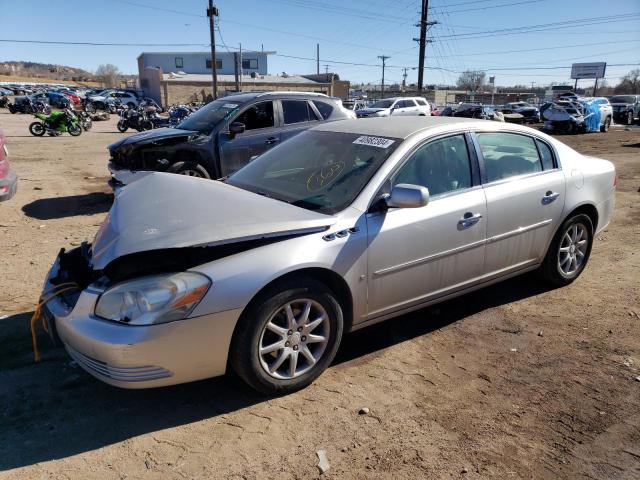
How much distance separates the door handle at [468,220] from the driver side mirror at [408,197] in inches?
24.8

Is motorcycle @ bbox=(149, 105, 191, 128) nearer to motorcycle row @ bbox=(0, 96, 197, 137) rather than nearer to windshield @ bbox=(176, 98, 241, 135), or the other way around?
motorcycle row @ bbox=(0, 96, 197, 137)

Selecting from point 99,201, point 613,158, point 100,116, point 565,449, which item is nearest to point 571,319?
point 565,449

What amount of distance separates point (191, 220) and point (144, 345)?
79cm

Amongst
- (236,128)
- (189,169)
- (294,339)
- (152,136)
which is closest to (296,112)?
(236,128)

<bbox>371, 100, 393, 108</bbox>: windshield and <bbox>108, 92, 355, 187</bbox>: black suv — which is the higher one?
<bbox>371, 100, 393, 108</bbox>: windshield

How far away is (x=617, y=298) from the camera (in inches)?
181

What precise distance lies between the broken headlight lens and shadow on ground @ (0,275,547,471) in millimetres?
650

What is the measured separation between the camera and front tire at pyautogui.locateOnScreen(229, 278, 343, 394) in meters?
2.77

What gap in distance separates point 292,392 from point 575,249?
3.17 m

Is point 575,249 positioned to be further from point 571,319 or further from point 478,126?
point 478,126

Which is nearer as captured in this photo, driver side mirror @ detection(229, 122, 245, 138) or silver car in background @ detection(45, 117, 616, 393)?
silver car in background @ detection(45, 117, 616, 393)

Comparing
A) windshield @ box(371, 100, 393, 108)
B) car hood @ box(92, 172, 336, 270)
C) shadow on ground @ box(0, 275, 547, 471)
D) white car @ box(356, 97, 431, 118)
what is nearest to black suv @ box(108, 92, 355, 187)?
car hood @ box(92, 172, 336, 270)

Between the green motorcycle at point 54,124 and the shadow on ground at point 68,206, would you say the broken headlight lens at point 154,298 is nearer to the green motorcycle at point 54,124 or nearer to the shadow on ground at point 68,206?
the shadow on ground at point 68,206

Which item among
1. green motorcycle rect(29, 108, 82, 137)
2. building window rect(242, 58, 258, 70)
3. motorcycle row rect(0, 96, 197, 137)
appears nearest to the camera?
green motorcycle rect(29, 108, 82, 137)
